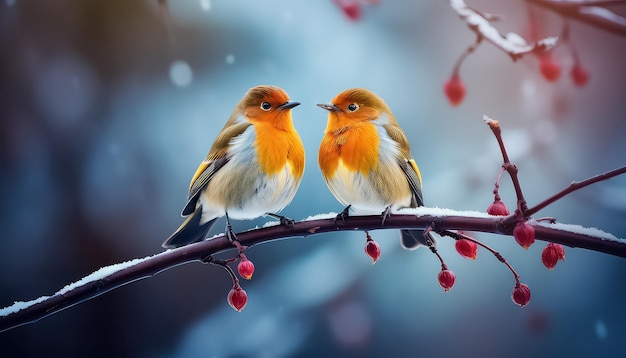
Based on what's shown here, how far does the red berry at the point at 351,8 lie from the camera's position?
1.42 m

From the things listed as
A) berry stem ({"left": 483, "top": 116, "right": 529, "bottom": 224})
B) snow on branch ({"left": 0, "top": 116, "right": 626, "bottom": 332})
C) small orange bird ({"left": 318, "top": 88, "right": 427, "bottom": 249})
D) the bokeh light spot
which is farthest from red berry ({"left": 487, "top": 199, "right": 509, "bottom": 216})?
the bokeh light spot

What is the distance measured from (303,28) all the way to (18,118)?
80 cm

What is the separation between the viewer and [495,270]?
154cm

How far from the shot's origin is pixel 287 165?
113cm

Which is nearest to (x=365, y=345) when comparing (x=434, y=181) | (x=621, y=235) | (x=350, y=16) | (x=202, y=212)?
(x=434, y=181)

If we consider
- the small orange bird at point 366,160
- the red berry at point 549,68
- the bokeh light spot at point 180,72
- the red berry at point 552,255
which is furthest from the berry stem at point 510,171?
the bokeh light spot at point 180,72

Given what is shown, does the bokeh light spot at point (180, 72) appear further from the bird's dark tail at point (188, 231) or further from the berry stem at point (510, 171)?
the berry stem at point (510, 171)

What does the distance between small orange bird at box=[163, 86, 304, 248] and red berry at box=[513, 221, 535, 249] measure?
1.59ft

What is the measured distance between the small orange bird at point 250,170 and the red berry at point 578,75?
72cm

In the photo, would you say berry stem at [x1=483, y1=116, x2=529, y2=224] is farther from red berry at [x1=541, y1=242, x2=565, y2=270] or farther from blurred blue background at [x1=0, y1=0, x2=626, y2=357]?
blurred blue background at [x1=0, y1=0, x2=626, y2=357]

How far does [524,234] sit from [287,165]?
524 mm

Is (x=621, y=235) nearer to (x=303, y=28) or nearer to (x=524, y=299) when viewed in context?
(x=524, y=299)

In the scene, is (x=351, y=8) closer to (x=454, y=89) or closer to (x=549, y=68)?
(x=454, y=89)

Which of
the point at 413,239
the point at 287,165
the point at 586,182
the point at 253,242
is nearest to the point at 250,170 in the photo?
the point at 287,165
